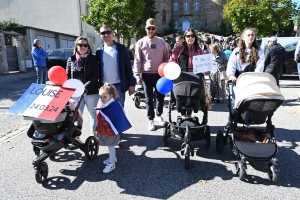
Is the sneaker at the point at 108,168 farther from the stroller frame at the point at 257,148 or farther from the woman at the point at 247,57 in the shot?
the woman at the point at 247,57

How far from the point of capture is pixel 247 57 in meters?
4.02

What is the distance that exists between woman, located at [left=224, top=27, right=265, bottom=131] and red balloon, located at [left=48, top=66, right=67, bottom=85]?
262cm

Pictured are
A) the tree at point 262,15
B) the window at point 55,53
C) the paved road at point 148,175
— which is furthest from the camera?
the tree at point 262,15

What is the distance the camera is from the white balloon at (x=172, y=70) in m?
3.68

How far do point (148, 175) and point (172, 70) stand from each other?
1.58m

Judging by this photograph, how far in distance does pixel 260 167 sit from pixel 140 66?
2782 mm

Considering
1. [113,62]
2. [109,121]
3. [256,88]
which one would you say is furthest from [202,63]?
[109,121]

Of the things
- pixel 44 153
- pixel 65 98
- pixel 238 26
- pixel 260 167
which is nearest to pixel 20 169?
pixel 44 153

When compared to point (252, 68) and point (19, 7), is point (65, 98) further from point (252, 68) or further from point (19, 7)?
point (19, 7)

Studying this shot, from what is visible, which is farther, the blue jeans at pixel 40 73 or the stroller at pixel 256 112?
the blue jeans at pixel 40 73

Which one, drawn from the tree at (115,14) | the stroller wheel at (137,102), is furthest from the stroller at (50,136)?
the tree at (115,14)

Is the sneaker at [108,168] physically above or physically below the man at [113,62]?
below

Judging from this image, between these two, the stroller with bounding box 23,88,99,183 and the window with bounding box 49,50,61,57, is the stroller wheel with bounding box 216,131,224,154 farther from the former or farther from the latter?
the window with bounding box 49,50,61,57

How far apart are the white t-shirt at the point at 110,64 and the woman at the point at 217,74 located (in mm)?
4146
